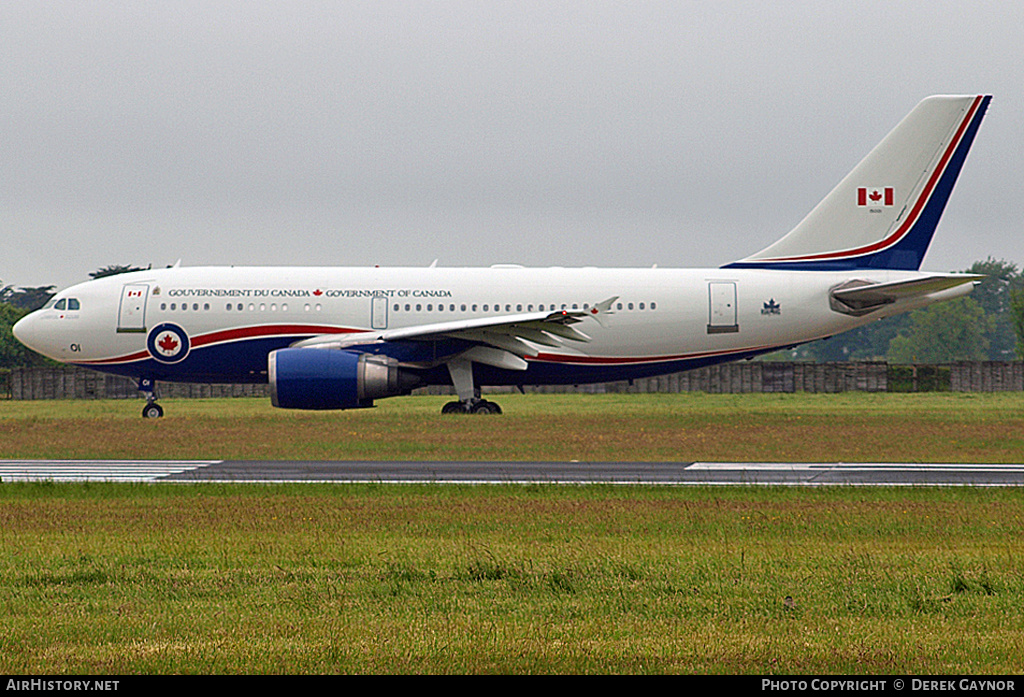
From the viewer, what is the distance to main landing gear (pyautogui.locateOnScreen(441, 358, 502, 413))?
34.8 m

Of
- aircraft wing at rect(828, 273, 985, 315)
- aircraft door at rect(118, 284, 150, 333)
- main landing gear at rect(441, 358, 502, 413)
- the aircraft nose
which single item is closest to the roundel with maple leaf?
aircraft door at rect(118, 284, 150, 333)

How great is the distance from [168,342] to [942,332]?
473 ft

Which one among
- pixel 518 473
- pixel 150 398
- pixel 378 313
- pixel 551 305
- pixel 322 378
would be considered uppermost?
pixel 551 305

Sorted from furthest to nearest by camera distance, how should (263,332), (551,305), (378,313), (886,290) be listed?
(551,305), (378,313), (263,332), (886,290)

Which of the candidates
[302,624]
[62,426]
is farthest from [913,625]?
[62,426]

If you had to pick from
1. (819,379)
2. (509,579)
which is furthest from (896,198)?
(819,379)

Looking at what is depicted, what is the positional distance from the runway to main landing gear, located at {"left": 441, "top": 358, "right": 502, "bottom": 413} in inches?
484

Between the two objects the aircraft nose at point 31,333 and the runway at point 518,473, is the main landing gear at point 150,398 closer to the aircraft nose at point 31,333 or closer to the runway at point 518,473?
the aircraft nose at point 31,333

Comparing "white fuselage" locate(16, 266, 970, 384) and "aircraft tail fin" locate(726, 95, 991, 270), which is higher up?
"aircraft tail fin" locate(726, 95, 991, 270)

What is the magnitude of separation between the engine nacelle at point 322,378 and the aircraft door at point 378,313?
237cm

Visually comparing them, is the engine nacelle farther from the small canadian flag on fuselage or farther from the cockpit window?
the small canadian flag on fuselage

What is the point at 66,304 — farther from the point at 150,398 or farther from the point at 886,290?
the point at 886,290

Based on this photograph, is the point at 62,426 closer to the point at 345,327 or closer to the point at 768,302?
the point at 345,327

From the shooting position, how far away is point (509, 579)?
10.3m
